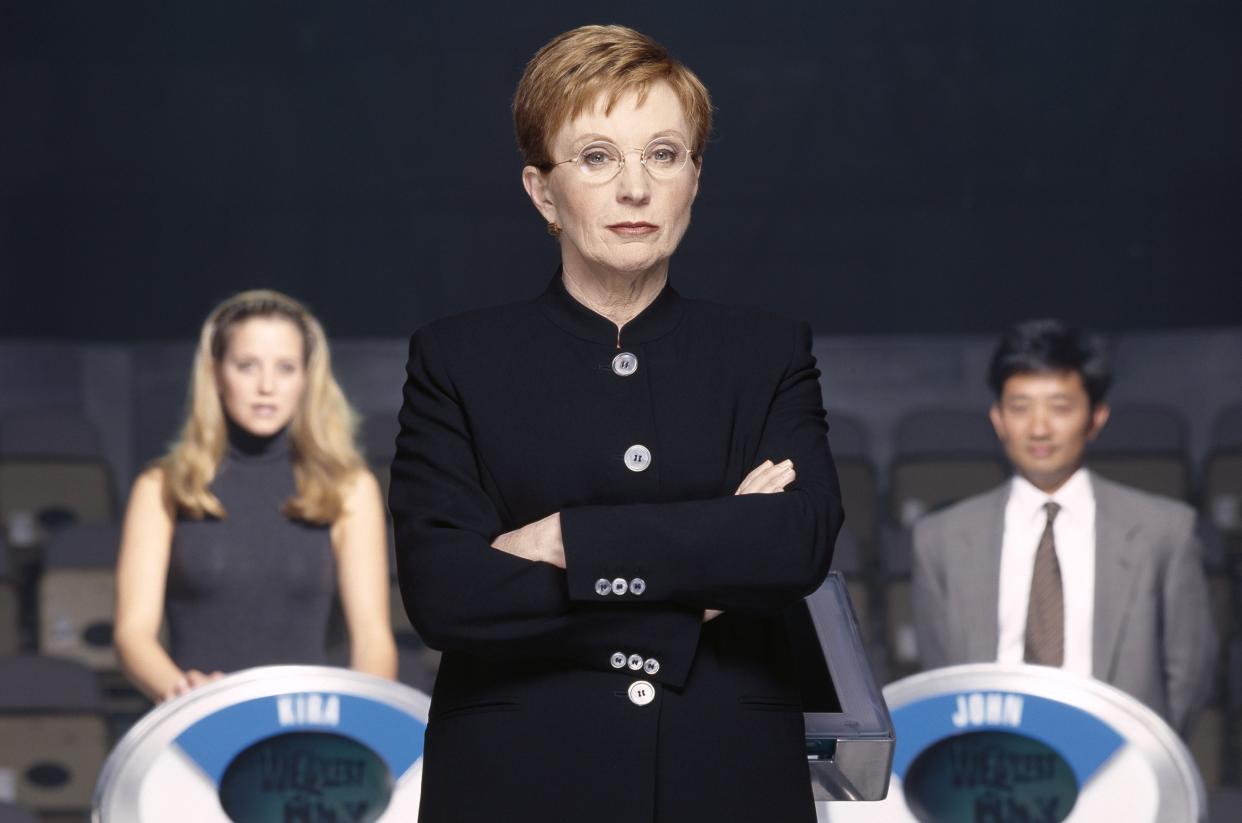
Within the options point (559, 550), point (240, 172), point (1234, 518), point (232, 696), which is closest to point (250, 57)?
point (240, 172)

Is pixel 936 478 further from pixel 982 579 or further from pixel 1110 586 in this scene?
pixel 1110 586

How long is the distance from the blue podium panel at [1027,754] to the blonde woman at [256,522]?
1.33 metres

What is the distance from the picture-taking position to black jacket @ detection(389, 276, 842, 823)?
1.44m

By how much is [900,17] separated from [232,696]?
4.69 meters

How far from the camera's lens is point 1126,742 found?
207cm

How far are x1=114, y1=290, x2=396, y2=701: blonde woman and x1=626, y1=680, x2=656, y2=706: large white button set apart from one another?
177 cm

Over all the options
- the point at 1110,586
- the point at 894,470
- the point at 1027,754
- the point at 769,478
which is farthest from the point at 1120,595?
the point at 894,470

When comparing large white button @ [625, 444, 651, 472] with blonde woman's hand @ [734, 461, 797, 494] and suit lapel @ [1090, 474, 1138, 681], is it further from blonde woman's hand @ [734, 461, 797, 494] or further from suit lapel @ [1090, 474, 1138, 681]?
suit lapel @ [1090, 474, 1138, 681]

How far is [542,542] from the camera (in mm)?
1461

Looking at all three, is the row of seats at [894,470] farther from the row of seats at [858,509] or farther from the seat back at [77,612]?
the seat back at [77,612]

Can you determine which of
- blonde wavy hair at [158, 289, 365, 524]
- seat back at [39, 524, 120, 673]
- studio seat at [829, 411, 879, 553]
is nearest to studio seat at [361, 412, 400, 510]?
seat back at [39, 524, 120, 673]

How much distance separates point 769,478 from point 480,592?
0.27 m

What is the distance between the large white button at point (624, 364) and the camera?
5.02ft

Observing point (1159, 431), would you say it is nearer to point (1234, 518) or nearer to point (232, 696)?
point (1234, 518)
